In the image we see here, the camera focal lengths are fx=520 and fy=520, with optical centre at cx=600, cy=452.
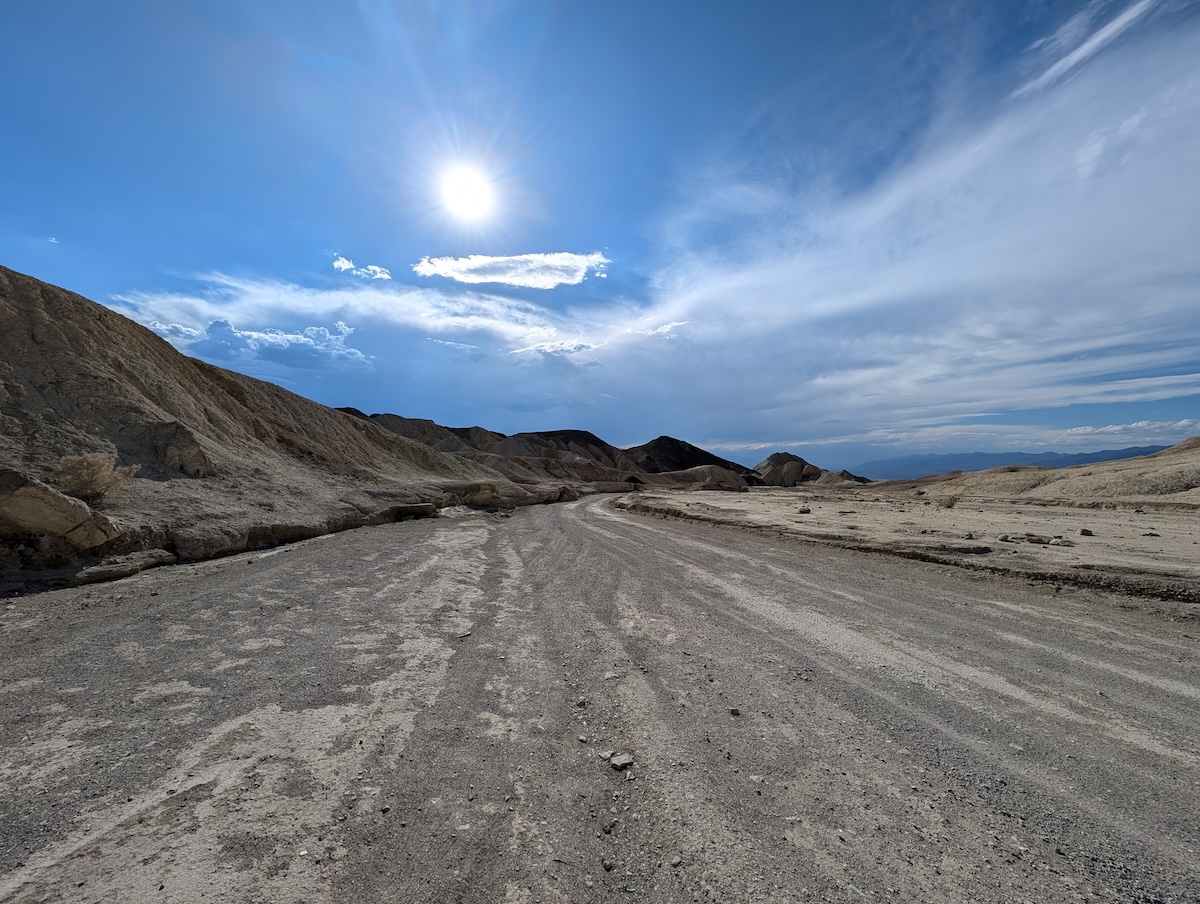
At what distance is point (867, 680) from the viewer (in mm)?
5117

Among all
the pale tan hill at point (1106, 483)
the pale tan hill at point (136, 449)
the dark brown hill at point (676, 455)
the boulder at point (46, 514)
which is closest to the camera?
the boulder at point (46, 514)

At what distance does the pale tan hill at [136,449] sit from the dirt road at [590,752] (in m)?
2.06

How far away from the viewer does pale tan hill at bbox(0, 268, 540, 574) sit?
8.91 metres

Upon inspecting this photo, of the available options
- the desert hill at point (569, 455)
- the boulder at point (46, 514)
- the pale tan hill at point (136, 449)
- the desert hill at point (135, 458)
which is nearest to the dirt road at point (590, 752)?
the boulder at point (46, 514)

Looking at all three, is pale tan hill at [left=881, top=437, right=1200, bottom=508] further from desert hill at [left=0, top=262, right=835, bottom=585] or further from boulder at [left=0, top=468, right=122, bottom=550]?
boulder at [left=0, top=468, right=122, bottom=550]

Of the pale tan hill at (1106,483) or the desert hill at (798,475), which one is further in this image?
the desert hill at (798,475)

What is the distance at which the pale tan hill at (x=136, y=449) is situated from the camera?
8906 mm

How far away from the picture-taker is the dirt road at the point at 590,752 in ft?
8.58

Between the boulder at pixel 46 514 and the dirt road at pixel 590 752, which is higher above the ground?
the boulder at pixel 46 514

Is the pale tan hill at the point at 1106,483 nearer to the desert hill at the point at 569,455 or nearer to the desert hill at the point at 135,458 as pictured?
the desert hill at the point at 135,458

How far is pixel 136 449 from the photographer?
12148 millimetres

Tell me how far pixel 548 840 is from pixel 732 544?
12.5 meters

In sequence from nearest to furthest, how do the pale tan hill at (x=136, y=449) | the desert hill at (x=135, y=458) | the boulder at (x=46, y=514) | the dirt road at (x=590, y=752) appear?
1. the dirt road at (x=590, y=752)
2. the boulder at (x=46, y=514)
3. the desert hill at (x=135, y=458)
4. the pale tan hill at (x=136, y=449)

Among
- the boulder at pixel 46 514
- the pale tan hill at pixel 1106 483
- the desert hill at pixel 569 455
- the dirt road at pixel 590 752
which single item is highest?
the desert hill at pixel 569 455
